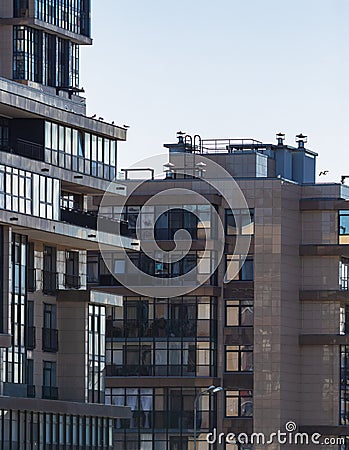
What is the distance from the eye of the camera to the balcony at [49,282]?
3856 inches

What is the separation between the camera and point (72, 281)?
331ft

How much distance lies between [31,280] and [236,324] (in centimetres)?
2630

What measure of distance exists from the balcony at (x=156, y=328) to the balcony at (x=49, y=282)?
21781 mm

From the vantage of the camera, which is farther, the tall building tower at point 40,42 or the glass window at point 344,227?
the glass window at point 344,227

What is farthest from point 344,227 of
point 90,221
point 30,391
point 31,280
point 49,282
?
point 30,391

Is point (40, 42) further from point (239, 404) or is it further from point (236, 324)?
point (239, 404)

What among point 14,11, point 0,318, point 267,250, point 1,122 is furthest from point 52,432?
point 267,250

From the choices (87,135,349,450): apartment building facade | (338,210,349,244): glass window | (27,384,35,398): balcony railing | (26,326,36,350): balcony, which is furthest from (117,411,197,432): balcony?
(26,326,36,350): balcony

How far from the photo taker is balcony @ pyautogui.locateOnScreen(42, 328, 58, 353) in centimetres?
9812

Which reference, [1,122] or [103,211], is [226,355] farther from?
[1,122]

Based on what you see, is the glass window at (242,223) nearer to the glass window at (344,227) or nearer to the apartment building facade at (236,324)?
the apartment building facade at (236,324)

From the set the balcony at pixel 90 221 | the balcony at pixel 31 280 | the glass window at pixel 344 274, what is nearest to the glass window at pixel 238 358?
the glass window at pixel 344 274

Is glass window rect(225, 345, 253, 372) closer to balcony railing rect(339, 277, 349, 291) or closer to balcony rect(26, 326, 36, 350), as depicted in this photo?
balcony railing rect(339, 277, 349, 291)

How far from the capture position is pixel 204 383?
393ft
